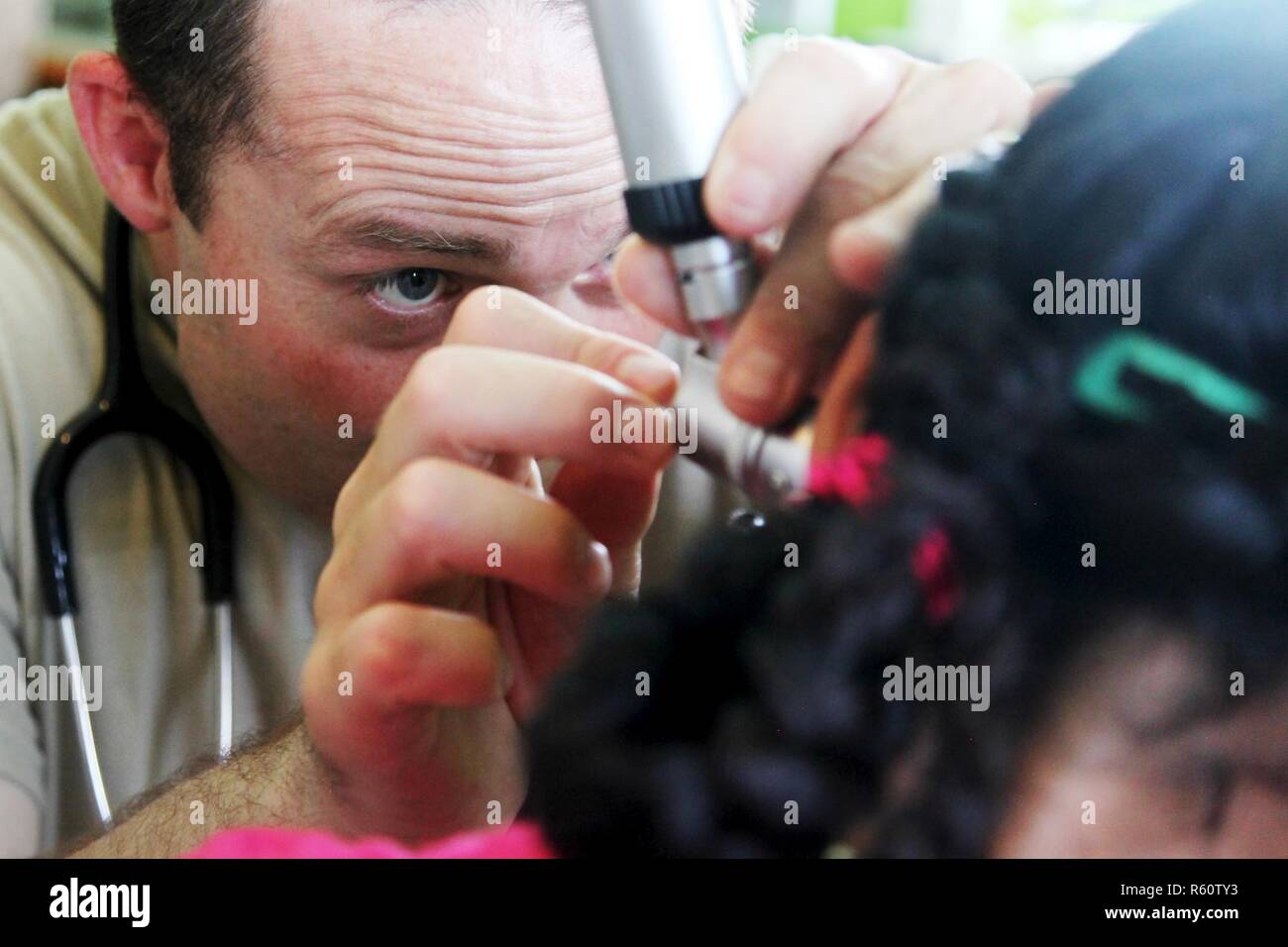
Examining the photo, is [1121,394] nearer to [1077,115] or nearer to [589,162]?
[1077,115]

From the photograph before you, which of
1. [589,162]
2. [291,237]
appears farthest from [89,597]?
[589,162]

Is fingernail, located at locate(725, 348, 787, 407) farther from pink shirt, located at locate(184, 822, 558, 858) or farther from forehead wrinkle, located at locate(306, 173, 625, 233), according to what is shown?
forehead wrinkle, located at locate(306, 173, 625, 233)

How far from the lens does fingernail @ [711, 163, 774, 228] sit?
333 millimetres

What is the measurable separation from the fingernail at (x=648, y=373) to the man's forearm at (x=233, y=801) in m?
0.23

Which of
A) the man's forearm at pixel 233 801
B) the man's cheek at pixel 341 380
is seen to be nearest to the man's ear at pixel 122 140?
the man's cheek at pixel 341 380

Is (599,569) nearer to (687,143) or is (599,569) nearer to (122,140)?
(687,143)

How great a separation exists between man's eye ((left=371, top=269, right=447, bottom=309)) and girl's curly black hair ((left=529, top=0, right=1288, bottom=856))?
44 centimetres

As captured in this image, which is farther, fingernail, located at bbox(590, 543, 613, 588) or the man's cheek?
the man's cheek

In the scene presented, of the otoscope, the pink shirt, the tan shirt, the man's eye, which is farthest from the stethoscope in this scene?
the otoscope

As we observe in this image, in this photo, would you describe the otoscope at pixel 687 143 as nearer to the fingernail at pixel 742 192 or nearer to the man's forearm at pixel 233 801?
the fingernail at pixel 742 192

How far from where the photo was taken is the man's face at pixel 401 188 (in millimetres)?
648

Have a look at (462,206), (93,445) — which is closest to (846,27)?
(462,206)

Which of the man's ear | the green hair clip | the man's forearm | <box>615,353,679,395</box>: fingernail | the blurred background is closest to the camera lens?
the green hair clip
